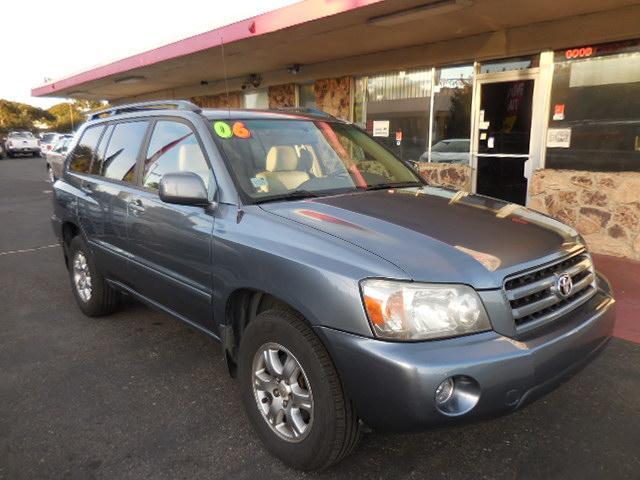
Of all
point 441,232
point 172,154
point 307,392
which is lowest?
point 307,392

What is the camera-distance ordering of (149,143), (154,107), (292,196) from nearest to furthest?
(292,196) → (149,143) → (154,107)

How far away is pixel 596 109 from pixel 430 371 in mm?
6307

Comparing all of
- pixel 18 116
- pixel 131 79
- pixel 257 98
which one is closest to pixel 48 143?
pixel 131 79

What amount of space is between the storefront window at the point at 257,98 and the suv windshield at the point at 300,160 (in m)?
9.09

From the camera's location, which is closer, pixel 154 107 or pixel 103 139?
pixel 154 107

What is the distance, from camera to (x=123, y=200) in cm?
380

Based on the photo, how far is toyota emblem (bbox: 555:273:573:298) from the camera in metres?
2.46

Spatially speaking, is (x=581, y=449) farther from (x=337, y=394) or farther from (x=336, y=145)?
(x=336, y=145)

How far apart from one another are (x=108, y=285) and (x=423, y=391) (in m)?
3.31

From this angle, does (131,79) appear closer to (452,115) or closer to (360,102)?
(360,102)

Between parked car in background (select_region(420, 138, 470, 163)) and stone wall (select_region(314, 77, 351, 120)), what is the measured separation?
7.00 ft

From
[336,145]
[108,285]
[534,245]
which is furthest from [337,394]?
[108,285]

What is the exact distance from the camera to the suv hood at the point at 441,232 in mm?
2211

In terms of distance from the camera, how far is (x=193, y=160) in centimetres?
327
